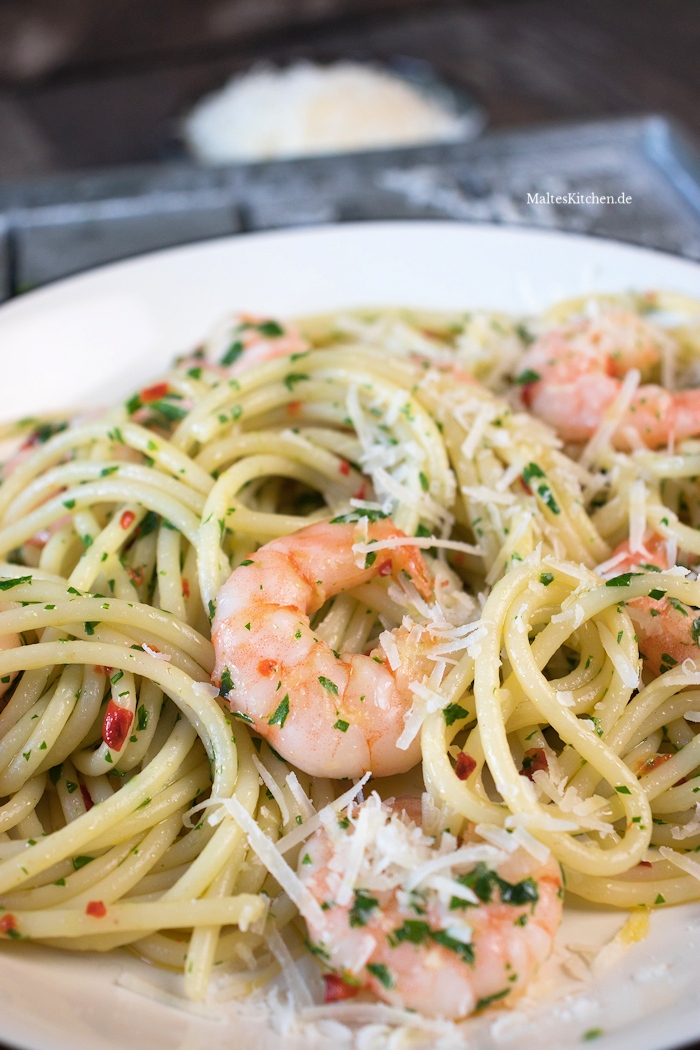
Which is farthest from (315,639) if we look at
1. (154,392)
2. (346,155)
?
(346,155)

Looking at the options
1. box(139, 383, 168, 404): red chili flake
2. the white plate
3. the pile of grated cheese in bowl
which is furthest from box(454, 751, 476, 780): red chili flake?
the pile of grated cheese in bowl

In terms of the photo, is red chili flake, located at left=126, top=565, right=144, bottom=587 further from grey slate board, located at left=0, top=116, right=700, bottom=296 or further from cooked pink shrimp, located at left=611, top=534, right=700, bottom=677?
grey slate board, located at left=0, top=116, right=700, bottom=296

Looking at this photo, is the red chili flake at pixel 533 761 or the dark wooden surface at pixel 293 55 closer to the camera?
the red chili flake at pixel 533 761

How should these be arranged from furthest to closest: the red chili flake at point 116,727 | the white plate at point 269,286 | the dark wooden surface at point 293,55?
the dark wooden surface at point 293,55 < the white plate at point 269,286 < the red chili flake at point 116,727

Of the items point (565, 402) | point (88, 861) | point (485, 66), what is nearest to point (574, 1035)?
point (88, 861)

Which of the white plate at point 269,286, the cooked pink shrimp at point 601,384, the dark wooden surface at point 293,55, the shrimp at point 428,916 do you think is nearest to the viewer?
the shrimp at point 428,916

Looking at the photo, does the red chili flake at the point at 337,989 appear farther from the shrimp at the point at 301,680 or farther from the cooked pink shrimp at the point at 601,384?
the cooked pink shrimp at the point at 601,384

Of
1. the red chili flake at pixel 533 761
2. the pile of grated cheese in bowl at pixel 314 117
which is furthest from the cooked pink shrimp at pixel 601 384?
the pile of grated cheese in bowl at pixel 314 117
